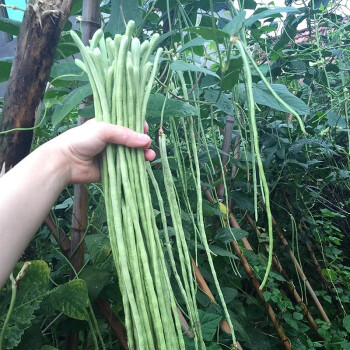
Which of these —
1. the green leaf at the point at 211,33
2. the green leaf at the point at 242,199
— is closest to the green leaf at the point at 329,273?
the green leaf at the point at 242,199

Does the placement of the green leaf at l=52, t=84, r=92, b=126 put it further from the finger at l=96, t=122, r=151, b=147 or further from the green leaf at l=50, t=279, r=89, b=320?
the green leaf at l=50, t=279, r=89, b=320

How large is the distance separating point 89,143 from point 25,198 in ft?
0.34

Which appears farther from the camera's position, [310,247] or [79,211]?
[310,247]

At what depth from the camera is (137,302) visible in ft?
1.15

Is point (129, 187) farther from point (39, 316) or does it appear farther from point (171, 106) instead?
point (39, 316)

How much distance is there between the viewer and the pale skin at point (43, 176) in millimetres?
411

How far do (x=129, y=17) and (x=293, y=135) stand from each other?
0.86m

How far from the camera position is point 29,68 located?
23.5 inches

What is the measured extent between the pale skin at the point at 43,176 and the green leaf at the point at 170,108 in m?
0.07

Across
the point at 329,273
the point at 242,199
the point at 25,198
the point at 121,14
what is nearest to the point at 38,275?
the point at 25,198

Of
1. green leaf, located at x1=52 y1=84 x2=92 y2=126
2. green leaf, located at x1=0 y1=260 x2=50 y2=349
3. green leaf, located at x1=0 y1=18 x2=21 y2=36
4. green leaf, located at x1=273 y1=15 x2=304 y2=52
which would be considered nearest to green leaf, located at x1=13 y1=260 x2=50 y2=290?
green leaf, located at x1=0 y1=260 x2=50 y2=349

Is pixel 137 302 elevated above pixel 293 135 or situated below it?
above

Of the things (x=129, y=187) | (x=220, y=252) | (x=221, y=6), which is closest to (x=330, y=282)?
(x=220, y=252)

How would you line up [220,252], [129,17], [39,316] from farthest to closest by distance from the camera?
[220,252], [39,316], [129,17]
